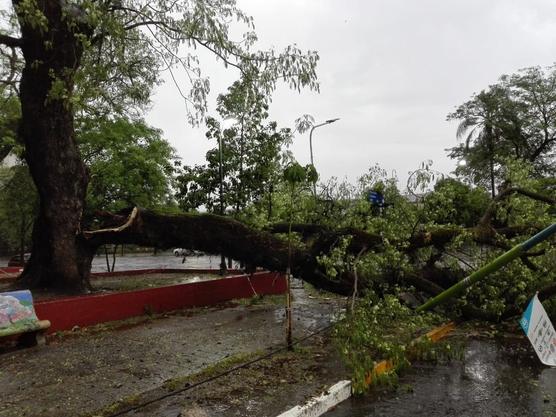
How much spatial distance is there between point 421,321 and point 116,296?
534 cm

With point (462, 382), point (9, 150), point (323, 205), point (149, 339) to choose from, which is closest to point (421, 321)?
point (462, 382)

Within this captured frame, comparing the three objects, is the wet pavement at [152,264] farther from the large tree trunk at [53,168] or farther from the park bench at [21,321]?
the park bench at [21,321]

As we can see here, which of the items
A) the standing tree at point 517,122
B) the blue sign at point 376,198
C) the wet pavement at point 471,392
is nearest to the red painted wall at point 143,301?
the blue sign at point 376,198

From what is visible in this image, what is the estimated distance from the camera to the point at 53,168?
33.8ft

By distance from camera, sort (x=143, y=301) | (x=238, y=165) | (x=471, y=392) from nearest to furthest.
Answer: (x=471, y=392) < (x=143, y=301) < (x=238, y=165)

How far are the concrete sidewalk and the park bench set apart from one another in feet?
0.70

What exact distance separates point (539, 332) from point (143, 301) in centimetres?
707

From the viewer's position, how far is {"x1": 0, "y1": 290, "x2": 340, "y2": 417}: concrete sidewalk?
4797 millimetres

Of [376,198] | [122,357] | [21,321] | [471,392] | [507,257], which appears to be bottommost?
[471,392]

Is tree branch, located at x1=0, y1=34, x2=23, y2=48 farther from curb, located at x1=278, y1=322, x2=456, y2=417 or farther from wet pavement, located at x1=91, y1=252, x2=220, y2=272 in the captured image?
wet pavement, located at x1=91, y1=252, x2=220, y2=272

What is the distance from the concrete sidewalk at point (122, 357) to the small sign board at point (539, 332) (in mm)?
3708

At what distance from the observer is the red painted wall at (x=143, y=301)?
768 cm

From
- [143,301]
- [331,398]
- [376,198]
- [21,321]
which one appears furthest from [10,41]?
[331,398]

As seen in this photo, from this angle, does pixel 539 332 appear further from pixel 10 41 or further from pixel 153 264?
pixel 153 264
